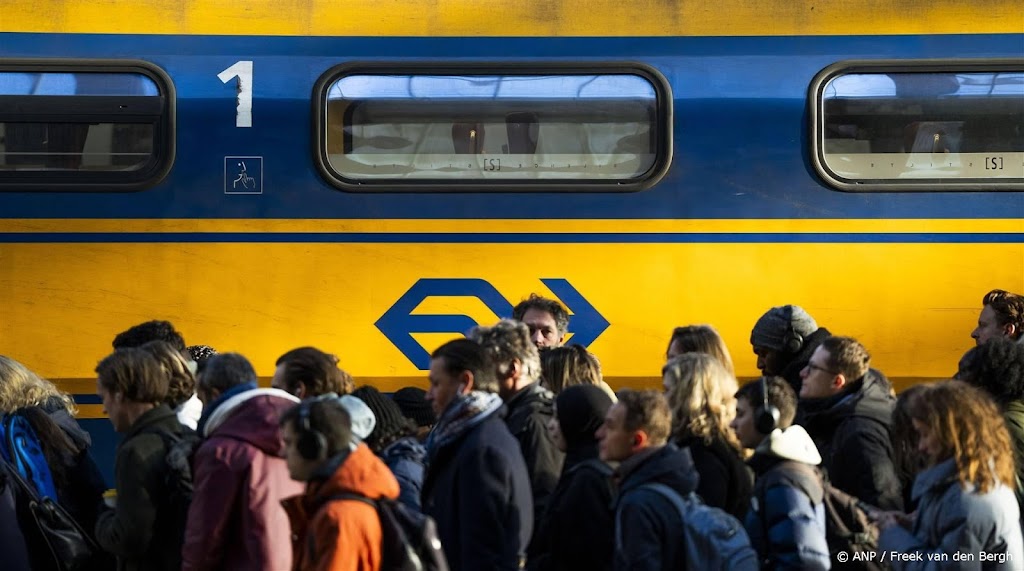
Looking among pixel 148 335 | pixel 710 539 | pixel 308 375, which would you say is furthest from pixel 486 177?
pixel 710 539

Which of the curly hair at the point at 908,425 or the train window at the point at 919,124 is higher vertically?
the train window at the point at 919,124

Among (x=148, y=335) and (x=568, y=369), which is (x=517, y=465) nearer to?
(x=568, y=369)

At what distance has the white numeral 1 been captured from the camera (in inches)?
268

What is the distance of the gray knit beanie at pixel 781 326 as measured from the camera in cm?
623

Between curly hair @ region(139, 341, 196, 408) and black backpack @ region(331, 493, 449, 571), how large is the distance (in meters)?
1.54

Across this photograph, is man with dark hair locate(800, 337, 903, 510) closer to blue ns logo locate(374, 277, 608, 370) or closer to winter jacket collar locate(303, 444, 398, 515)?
blue ns logo locate(374, 277, 608, 370)

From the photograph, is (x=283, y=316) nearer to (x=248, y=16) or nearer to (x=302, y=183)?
(x=302, y=183)

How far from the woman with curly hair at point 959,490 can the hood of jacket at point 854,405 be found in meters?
0.93

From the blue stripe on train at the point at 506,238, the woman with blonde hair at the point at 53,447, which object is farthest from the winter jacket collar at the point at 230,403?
the blue stripe on train at the point at 506,238

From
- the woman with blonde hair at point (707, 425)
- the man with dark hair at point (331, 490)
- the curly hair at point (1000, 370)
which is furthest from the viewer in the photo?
the curly hair at point (1000, 370)

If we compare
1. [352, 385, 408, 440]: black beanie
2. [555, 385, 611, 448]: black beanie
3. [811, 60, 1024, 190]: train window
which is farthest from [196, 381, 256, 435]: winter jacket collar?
[811, 60, 1024, 190]: train window

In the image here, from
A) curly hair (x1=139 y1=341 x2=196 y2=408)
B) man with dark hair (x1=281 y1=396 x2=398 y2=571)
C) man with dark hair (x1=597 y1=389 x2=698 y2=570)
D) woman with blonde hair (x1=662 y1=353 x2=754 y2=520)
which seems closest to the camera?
man with dark hair (x1=281 y1=396 x2=398 y2=571)

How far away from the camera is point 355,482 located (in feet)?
12.2

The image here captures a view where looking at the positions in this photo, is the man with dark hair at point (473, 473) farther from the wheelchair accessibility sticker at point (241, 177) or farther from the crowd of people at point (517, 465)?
the wheelchair accessibility sticker at point (241, 177)
